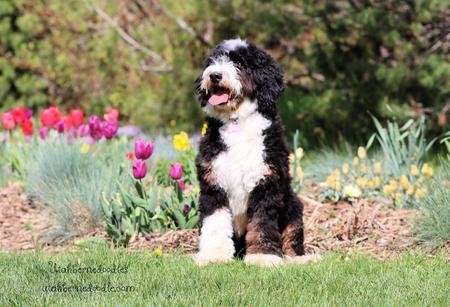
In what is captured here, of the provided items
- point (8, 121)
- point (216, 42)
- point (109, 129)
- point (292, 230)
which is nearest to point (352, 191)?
point (292, 230)

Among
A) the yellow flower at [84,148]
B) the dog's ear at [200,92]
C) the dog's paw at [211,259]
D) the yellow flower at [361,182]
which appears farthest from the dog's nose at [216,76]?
the yellow flower at [84,148]

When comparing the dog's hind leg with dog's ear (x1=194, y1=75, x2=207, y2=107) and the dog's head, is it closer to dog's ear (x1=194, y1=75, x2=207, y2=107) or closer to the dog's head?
the dog's head

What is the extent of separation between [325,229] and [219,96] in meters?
1.68

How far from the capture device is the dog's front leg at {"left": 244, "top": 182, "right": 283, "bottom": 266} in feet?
15.0

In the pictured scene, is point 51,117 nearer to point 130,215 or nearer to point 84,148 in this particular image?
point 84,148

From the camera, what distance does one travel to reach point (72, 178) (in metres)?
6.02

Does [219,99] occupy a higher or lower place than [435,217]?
higher

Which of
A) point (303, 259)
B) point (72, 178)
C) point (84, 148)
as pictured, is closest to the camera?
point (303, 259)

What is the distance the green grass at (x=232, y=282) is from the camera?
153 inches

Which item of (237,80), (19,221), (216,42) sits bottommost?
(19,221)

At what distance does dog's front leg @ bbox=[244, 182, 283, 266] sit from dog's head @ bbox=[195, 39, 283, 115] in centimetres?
50

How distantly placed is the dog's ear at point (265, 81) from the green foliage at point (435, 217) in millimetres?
1391

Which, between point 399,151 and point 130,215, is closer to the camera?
point 130,215

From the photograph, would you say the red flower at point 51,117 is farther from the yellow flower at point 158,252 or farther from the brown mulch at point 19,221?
the yellow flower at point 158,252
